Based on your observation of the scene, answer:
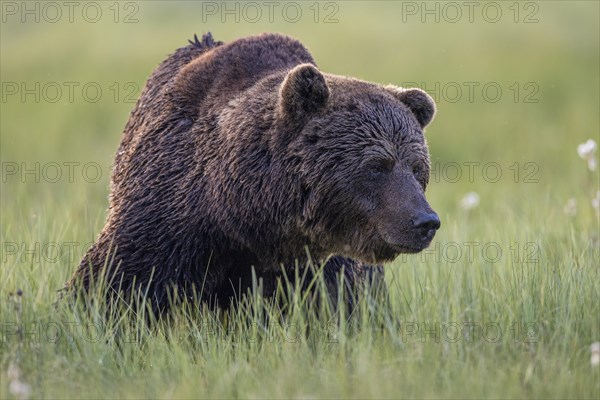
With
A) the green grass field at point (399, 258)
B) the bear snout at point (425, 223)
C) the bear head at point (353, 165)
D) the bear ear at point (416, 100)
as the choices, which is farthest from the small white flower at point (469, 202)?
the bear snout at point (425, 223)

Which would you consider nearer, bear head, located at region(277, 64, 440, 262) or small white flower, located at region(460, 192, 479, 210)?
bear head, located at region(277, 64, 440, 262)

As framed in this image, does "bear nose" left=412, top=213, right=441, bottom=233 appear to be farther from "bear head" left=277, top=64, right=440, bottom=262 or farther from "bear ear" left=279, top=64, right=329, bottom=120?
"bear ear" left=279, top=64, right=329, bottom=120

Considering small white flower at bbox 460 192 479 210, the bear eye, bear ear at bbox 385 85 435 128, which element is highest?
bear ear at bbox 385 85 435 128

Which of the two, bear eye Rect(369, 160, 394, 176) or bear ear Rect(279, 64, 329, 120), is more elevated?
bear ear Rect(279, 64, 329, 120)

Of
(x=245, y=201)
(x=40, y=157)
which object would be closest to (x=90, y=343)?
(x=245, y=201)

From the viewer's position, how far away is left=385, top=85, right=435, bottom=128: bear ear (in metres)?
5.88

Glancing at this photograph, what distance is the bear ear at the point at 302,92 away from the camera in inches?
217

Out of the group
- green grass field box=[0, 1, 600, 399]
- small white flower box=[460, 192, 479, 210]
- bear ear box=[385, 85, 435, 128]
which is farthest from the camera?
small white flower box=[460, 192, 479, 210]

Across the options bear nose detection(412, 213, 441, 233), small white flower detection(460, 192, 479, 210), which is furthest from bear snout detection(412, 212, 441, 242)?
small white flower detection(460, 192, 479, 210)

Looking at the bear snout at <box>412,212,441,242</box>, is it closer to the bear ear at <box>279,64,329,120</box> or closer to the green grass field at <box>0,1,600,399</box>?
the green grass field at <box>0,1,600,399</box>

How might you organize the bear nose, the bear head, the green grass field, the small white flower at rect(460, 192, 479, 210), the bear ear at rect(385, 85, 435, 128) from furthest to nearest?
the small white flower at rect(460, 192, 479, 210), the bear ear at rect(385, 85, 435, 128), the bear head, the bear nose, the green grass field

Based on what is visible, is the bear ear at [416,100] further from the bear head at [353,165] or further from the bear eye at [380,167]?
the bear eye at [380,167]

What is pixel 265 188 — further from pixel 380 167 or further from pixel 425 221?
pixel 425 221

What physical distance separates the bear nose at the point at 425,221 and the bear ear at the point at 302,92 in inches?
33.9
